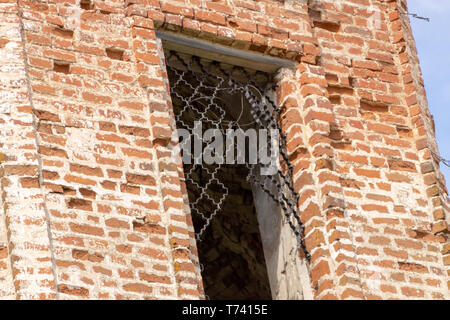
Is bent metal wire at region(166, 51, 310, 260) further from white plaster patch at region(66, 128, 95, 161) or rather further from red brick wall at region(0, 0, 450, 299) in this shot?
white plaster patch at region(66, 128, 95, 161)

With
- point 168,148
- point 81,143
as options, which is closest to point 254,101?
point 168,148

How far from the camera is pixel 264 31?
857 centimetres

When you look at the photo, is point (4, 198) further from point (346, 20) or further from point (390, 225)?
point (346, 20)

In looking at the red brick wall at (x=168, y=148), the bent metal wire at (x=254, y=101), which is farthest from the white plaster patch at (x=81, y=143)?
the bent metal wire at (x=254, y=101)

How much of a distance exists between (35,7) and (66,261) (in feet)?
6.11

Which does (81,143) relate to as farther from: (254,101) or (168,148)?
(254,101)

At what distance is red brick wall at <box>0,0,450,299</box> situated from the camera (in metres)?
7.13

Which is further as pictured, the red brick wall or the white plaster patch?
the white plaster patch

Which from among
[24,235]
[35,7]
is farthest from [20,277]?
[35,7]

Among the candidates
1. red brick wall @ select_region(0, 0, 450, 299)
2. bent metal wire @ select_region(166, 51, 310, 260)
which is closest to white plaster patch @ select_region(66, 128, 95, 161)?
red brick wall @ select_region(0, 0, 450, 299)

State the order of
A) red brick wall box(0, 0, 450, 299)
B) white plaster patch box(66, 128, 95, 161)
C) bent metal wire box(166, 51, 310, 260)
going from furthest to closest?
bent metal wire box(166, 51, 310, 260) < white plaster patch box(66, 128, 95, 161) < red brick wall box(0, 0, 450, 299)

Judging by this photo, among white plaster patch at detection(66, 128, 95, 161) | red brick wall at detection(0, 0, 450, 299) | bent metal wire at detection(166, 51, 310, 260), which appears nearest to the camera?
red brick wall at detection(0, 0, 450, 299)

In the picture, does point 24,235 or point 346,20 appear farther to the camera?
point 346,20

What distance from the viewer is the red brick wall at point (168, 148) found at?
7129mm
